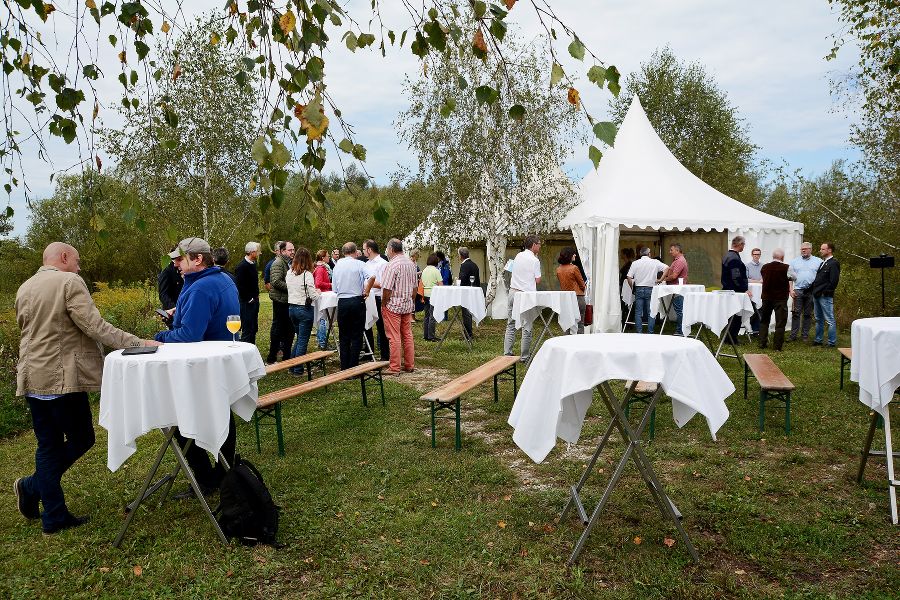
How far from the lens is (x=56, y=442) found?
3586mm

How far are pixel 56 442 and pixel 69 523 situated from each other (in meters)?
0.51

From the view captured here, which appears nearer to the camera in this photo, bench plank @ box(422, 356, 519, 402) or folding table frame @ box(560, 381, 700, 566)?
folding table frame @ box(560, 381, 700, 566)

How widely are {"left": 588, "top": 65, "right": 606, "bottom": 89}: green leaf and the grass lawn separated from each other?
2215mm

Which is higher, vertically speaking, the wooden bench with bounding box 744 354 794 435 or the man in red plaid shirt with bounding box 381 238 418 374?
the man in red plaid shirt with bounding box 381 238 418 374

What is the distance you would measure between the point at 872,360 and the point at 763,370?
7.51 feet

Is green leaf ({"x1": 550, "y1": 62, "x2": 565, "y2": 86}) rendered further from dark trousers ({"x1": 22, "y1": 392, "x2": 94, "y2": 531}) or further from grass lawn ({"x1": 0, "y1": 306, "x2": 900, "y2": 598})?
dark trousers ({"x1": 22, "y1": 392, "x2": 94, "y2": 531})

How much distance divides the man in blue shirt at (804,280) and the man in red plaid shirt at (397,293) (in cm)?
653

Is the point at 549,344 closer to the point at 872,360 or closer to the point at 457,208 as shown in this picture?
the point at 872,360

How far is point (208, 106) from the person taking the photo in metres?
14.2

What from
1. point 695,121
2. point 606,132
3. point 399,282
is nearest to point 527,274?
point 399,282

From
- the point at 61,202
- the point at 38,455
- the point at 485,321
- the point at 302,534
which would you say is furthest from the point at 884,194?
the point at 61,202

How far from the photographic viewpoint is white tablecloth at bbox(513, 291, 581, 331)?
8547 millimetres

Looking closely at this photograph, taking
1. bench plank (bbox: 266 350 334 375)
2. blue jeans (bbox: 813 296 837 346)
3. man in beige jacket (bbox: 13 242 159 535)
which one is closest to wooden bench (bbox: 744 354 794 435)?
bench plank (bbox: 266 350 334 375)

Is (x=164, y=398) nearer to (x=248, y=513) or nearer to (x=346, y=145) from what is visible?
(x=248, y=513)
